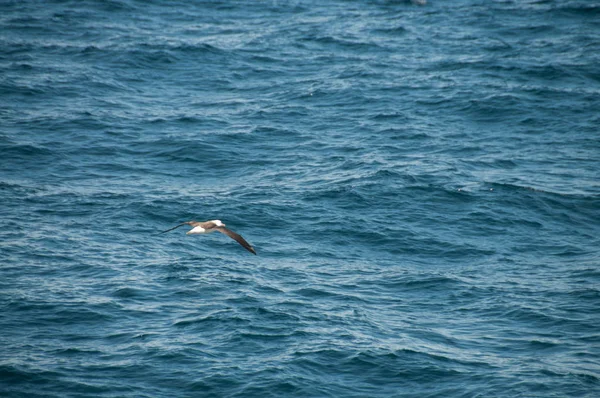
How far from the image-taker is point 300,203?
132 ft

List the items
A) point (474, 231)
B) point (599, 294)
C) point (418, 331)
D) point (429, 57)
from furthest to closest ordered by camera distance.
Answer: point (429, 57), point (474, 231), point (599, 294), point (418, 331)

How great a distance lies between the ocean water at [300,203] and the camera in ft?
96.1

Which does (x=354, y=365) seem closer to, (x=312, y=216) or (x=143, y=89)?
(x=312, y=216)

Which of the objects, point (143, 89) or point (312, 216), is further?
point (143, 89)

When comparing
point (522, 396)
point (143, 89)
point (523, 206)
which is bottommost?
point (522, 396)

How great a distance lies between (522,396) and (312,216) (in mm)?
14712

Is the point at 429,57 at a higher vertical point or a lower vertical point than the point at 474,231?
higher

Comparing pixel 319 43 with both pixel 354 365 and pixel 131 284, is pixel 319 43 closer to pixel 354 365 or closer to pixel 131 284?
pixel 131 284

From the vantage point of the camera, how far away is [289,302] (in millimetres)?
32594

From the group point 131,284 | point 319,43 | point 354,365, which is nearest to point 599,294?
point 354,365

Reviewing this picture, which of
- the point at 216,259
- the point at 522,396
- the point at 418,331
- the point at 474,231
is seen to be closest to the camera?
the point at 522,396

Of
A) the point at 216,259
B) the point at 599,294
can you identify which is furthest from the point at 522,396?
the point at 216,259

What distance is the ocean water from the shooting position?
29.3 m

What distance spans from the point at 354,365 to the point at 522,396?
578 cm
